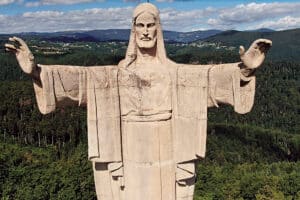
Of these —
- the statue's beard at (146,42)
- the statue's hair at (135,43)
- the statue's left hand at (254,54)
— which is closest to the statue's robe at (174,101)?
the statue's hair at (135,43)

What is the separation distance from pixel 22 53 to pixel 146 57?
3312 mm

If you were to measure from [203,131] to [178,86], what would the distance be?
4.40ft

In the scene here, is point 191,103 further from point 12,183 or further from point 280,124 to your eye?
point 280,124

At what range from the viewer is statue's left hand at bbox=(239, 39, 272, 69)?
10.7m

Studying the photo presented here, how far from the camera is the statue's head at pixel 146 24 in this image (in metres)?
12.1

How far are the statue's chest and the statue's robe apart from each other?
17 centimetres

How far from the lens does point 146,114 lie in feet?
40.1

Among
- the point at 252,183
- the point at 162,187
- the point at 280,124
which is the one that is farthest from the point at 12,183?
the point at 280,124

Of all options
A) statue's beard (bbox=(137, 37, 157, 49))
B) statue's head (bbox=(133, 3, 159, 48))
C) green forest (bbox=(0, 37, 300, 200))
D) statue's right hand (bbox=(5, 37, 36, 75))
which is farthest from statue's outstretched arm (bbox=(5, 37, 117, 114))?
green forest (bbox=(0, 37, 300, 200))

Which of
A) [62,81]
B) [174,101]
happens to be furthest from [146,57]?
[62,81]

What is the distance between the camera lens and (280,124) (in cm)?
17050

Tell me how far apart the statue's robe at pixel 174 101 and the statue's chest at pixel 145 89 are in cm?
17

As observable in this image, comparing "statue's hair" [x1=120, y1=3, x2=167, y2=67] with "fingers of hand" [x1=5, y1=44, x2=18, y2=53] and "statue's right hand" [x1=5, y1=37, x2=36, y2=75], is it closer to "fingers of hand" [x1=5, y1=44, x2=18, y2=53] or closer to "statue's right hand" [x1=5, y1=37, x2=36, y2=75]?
"statue's right hand" [x1=5, y1=37, x2=36, y2=75]

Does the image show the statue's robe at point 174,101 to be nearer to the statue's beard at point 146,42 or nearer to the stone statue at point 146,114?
the stone statue at point 146,114
